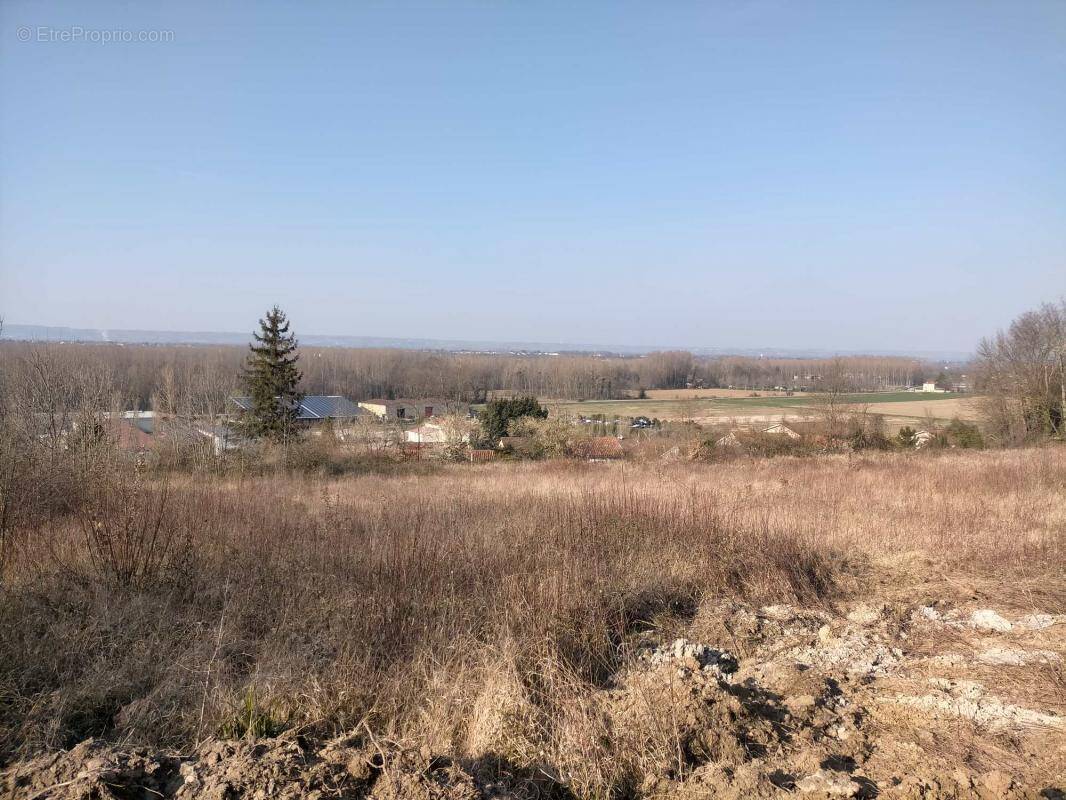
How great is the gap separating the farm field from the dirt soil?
3290 centimetres

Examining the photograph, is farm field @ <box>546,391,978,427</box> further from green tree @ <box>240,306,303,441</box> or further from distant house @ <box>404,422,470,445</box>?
green tree @ <box>240,306,303,441</box>

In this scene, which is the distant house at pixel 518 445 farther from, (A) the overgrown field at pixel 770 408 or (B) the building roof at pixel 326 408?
(B) the building roof at pixel 326 408

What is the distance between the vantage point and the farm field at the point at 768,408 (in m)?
39.4

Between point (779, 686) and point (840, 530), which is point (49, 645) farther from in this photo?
point (840, 530)

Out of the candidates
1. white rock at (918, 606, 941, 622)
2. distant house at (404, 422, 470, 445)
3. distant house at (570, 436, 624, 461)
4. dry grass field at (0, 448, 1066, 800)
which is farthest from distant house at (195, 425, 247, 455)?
white rock at (918, 606, 941, 622)

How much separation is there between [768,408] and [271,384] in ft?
160

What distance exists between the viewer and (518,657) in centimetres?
414

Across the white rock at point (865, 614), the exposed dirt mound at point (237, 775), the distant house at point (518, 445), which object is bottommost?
the distant house at point (518, 445)

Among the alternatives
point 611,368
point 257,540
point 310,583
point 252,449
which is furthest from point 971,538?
point 611,368

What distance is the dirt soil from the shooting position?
2.89 metres

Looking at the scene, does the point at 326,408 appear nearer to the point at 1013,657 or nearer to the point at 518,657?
→ the point at 518,657

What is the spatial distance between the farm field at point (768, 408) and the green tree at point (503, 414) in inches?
70.7

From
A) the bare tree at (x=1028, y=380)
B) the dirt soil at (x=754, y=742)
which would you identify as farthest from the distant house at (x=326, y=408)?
the dirt soil at (x=754, y=742)

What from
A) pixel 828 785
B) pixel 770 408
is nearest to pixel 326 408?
pixel 770 408
